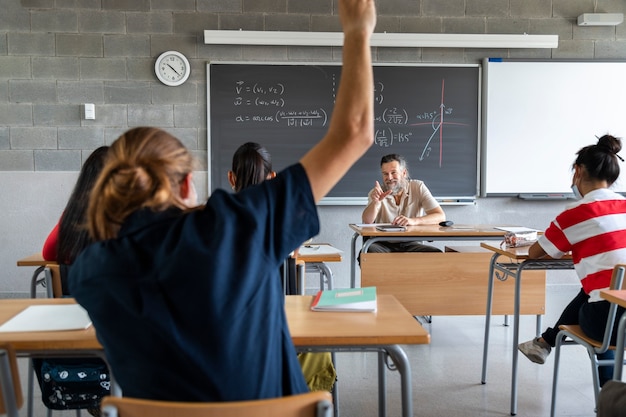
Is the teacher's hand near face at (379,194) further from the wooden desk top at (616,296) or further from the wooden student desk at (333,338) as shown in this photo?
the wooden student desk at (333,338)

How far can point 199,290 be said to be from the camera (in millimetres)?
936

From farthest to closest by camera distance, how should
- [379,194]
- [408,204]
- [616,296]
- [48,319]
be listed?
[408,204]
[379,194]
[616,296]
[48,319]

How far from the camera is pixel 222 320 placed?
0.95 meters

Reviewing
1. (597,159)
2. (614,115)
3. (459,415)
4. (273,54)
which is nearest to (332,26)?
(273,54)

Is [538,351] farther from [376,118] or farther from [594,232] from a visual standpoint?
[376,118]

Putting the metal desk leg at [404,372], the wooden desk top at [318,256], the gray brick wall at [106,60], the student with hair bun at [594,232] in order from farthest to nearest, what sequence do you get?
1. the gray brick wall at [106,60]
2. the wooden desk top at [318,256]
3. the student with hair bun at [594,232]
4. the metal desk leg at [404,372]

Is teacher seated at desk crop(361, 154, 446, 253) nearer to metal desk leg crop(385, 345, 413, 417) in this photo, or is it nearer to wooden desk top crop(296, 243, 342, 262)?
wooden desk top crop(296, 243, 342, 262)

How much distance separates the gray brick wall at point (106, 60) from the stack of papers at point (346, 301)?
321cm

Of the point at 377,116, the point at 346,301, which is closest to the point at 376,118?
the point at 377,116

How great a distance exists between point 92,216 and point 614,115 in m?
5.14

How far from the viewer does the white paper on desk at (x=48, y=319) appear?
5.08ft

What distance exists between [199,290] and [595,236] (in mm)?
2005

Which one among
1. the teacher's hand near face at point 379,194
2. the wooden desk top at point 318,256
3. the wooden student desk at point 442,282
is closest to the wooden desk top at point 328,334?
the wooden desk top at point 318,256

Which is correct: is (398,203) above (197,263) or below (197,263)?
below
